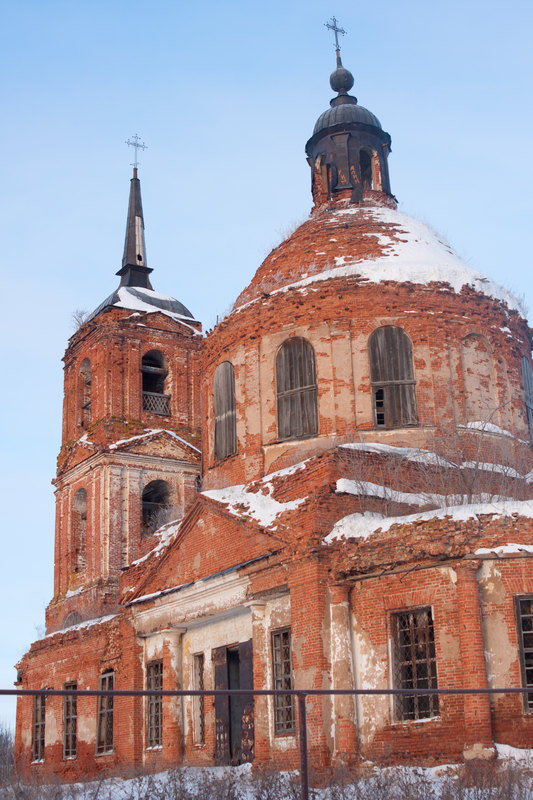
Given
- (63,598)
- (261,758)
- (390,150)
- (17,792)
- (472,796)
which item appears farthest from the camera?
(63,598)

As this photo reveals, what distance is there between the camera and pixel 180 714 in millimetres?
18844

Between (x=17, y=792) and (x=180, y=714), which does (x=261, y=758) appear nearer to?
(x=180, y=714)

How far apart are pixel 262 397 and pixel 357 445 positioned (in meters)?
3.03

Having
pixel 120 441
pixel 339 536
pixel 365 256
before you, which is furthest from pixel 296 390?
pixel 120 441

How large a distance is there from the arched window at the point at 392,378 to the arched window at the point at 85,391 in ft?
49.6

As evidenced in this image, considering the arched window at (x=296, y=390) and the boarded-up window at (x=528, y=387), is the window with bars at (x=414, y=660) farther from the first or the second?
the boarded-up window at (x=528, y=387)

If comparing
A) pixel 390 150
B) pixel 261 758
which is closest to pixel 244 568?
pixel 261 758

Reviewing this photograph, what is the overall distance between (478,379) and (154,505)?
47.4 ft

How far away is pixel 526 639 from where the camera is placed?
13609 mm

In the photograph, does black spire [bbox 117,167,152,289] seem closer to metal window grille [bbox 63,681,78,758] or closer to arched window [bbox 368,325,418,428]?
metal window grille [bbox 63,681,78,758]

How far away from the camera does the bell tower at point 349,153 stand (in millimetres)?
24875

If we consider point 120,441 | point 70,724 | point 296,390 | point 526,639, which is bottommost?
point 70,724

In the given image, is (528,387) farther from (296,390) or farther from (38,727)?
(38,727)

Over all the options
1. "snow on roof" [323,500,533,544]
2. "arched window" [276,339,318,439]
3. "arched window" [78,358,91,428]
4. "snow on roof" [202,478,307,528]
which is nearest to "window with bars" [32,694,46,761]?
"snow on roof" [202,478,307,528]
